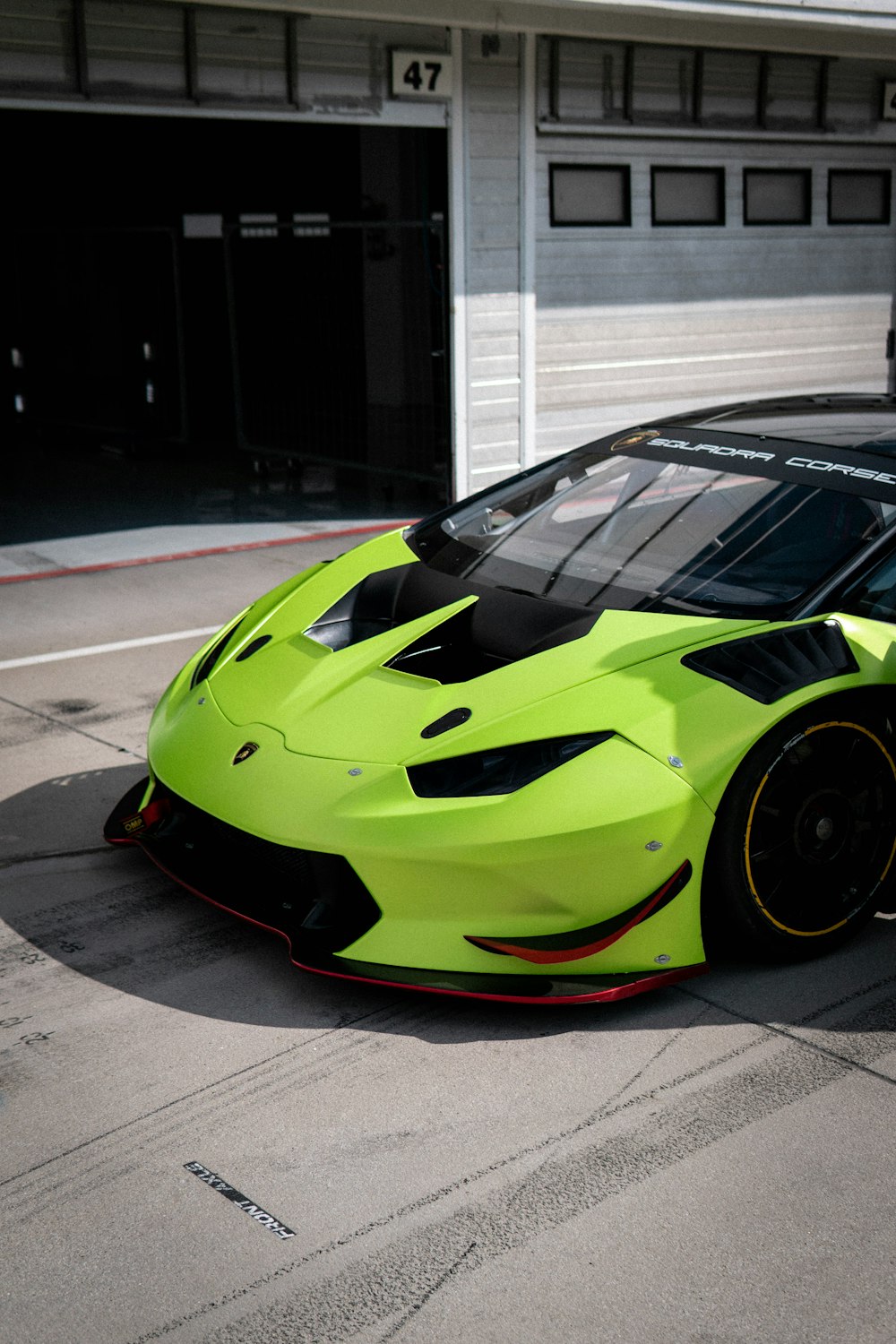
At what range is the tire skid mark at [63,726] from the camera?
566cm

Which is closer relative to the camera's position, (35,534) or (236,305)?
(35,534)

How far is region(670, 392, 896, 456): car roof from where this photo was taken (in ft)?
14.9

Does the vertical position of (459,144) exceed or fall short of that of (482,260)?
it exceeds it

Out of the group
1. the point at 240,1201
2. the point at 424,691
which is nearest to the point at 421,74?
the point at 424,691

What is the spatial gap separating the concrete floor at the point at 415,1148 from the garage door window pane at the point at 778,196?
9.42 metres

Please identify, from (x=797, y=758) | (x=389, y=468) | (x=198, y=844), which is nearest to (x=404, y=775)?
(x=198, y=844)

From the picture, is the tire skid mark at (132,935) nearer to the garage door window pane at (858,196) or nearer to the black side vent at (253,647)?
the black side vent at (253,647)

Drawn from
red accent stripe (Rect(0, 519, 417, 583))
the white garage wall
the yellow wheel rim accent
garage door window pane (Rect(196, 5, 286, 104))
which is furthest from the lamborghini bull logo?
the white garage wall

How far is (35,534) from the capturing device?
33.3 feet

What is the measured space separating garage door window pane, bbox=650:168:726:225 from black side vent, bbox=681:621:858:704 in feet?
27.8

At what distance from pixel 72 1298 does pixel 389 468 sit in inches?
358

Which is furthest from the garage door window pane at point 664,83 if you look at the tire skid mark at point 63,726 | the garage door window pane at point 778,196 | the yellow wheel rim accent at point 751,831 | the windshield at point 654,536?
the yellow wheel rim accent at point 751,831

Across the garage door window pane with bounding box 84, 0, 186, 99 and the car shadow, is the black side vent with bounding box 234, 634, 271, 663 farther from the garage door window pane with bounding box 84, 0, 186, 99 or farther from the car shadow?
the garage door window pane with bounding box 84, 0, 186, 99

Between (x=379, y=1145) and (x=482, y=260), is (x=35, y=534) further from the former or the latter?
(x=379, y=1145)
